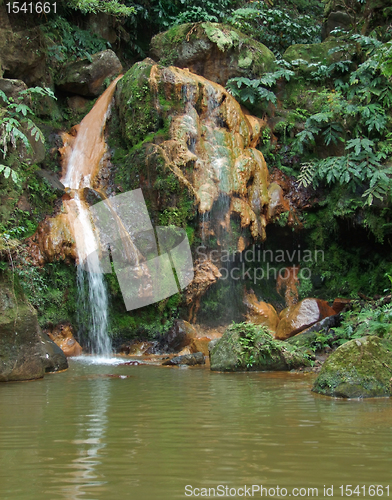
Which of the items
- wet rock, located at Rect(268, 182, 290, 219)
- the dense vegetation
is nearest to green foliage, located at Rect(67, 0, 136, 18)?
the dense vegetation

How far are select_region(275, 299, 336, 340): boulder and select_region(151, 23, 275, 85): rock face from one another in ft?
27.1

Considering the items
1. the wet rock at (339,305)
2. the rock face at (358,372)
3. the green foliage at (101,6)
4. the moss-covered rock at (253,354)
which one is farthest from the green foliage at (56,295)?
the green foliage at (101,6)

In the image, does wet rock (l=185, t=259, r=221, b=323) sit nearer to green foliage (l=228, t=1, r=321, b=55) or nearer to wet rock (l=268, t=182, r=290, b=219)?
wet rock (l=268, t=182, r=290, b=219)

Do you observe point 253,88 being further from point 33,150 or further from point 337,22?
point 33,150

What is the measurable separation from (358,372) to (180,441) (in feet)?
9.31

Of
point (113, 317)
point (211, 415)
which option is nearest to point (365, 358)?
point (211, 415)

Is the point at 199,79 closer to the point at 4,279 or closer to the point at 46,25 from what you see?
the point at 46,25

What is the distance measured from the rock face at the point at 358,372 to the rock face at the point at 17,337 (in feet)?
13.0

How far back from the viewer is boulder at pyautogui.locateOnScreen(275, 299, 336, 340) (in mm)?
10766

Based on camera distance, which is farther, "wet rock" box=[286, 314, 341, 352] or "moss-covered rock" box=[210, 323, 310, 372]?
"wet rock" box=[286, 314, 341, 352]

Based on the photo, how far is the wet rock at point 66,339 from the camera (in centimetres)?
1065

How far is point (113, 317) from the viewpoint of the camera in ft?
37.0

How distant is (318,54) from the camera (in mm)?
16234

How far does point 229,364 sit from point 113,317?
Result: 424 cm
